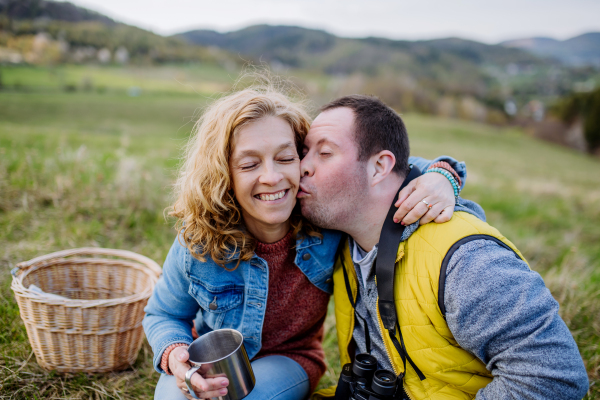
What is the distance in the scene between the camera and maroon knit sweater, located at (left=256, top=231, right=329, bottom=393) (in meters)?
2.44

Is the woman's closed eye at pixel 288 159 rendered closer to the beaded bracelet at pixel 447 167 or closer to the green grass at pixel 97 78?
the beaded bracelet at pixel 447 167

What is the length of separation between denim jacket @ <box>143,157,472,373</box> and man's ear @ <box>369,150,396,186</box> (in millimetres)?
455

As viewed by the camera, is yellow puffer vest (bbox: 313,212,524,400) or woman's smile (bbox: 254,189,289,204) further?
woman's smile (bbox: 254,189,289,204)

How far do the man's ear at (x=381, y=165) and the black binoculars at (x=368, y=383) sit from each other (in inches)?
40.2

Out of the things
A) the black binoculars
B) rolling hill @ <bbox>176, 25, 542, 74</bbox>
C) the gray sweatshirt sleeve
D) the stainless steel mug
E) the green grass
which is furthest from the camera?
rolling hill @ <bbox>176, 25, 542, 74</bbox>

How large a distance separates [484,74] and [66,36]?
123 meters

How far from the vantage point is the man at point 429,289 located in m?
1.64

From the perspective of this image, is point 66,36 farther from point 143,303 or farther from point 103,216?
point 143,303

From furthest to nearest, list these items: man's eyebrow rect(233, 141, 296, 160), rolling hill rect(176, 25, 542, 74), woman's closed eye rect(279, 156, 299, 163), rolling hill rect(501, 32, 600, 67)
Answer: rolling hill rect(501, 32, 600, 67) → rolling hill rect(176, 25, 542, 74) → woman's closed eye rect(279, 156, 299, 163) → man's eyebrow rect(233, 141, 296, 160)

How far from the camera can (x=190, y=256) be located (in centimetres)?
221

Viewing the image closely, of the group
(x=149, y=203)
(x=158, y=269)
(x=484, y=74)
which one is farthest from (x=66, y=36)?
(x=484, y=74)

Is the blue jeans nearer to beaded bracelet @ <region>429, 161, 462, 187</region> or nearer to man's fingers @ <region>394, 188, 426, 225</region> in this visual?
man's fingers @ <region>394, 188, 426, 225</region>

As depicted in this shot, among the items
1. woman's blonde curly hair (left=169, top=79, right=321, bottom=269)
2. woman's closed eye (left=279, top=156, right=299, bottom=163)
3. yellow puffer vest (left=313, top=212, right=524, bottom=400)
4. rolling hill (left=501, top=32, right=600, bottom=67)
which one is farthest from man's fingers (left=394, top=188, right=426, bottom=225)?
rolling hill (left=501, top=32, right=600, bottom=67)

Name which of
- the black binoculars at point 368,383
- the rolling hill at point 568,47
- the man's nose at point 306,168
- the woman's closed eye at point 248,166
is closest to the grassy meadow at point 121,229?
the woman's closed eye at point 248,166
